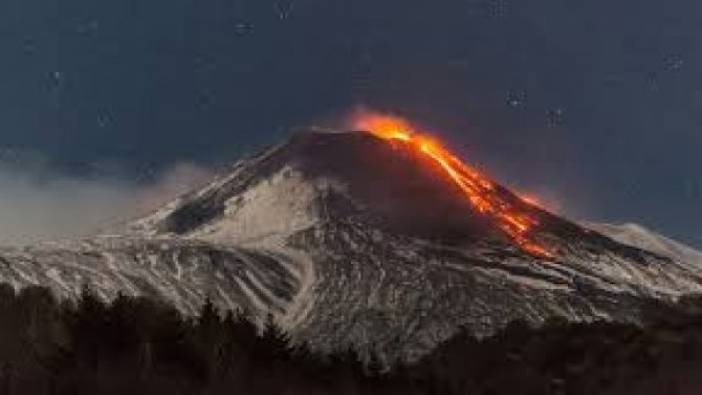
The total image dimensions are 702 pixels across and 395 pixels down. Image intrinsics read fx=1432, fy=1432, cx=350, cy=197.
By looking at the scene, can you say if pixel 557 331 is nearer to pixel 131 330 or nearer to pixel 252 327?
pixel 252 327

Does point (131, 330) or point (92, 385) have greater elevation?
point (131, 330)

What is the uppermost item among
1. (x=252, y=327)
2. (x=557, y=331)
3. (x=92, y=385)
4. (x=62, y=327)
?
(x=557, y=331)

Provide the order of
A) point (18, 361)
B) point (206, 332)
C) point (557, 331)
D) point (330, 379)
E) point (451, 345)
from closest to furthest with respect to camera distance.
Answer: point (18, 361), point (206, 332), point (330, 379), point (557, 331), point (451, 345)

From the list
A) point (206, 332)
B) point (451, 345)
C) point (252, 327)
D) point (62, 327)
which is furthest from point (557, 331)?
point (62, 327)

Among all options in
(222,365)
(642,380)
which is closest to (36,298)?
(222,365)

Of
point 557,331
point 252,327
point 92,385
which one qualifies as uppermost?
point 557,331

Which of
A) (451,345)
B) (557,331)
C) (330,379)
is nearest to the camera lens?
(330,379)

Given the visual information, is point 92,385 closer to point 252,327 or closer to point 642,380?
point 252,327

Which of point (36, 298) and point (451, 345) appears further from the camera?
point (451, 345)

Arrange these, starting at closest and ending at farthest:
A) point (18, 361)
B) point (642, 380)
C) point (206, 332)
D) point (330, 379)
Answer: point (18, 361)
point (206, 332)
point (330, 379)
point (642, 380)
